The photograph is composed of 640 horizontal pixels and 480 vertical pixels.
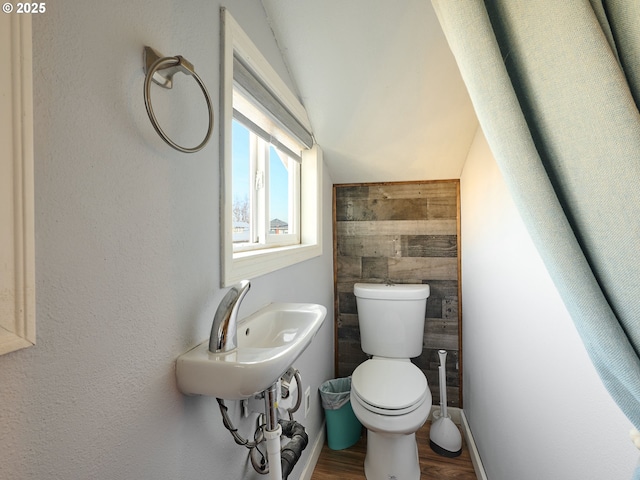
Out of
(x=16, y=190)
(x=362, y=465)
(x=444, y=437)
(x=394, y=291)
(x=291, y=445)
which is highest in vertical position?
(x=16, y=190)

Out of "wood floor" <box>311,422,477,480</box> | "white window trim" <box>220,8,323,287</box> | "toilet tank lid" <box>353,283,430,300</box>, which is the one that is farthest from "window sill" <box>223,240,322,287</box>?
"wood floor" <box>311,422,477,480</box>

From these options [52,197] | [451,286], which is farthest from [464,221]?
[52,197]

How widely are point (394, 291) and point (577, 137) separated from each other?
150 centimetres

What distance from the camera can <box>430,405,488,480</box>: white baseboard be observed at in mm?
1465

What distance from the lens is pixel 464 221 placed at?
1872 mm

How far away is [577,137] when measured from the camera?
0.41 m

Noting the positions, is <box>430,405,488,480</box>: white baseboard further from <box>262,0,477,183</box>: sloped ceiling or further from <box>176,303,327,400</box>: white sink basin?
<box>262,0,477,183</box>: sloped ceiling

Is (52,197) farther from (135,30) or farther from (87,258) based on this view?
(135,30)

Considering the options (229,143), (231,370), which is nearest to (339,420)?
(231,370)

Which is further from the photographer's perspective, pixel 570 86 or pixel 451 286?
pixel 451 286

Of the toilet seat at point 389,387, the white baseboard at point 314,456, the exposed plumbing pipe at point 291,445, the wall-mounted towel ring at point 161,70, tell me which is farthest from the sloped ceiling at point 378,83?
the white baseboard at point 314,456

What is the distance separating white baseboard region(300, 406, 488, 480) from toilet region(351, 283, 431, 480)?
0.92ft

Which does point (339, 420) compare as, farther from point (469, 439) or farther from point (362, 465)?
point (469, 439)

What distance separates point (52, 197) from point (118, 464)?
460 mm
